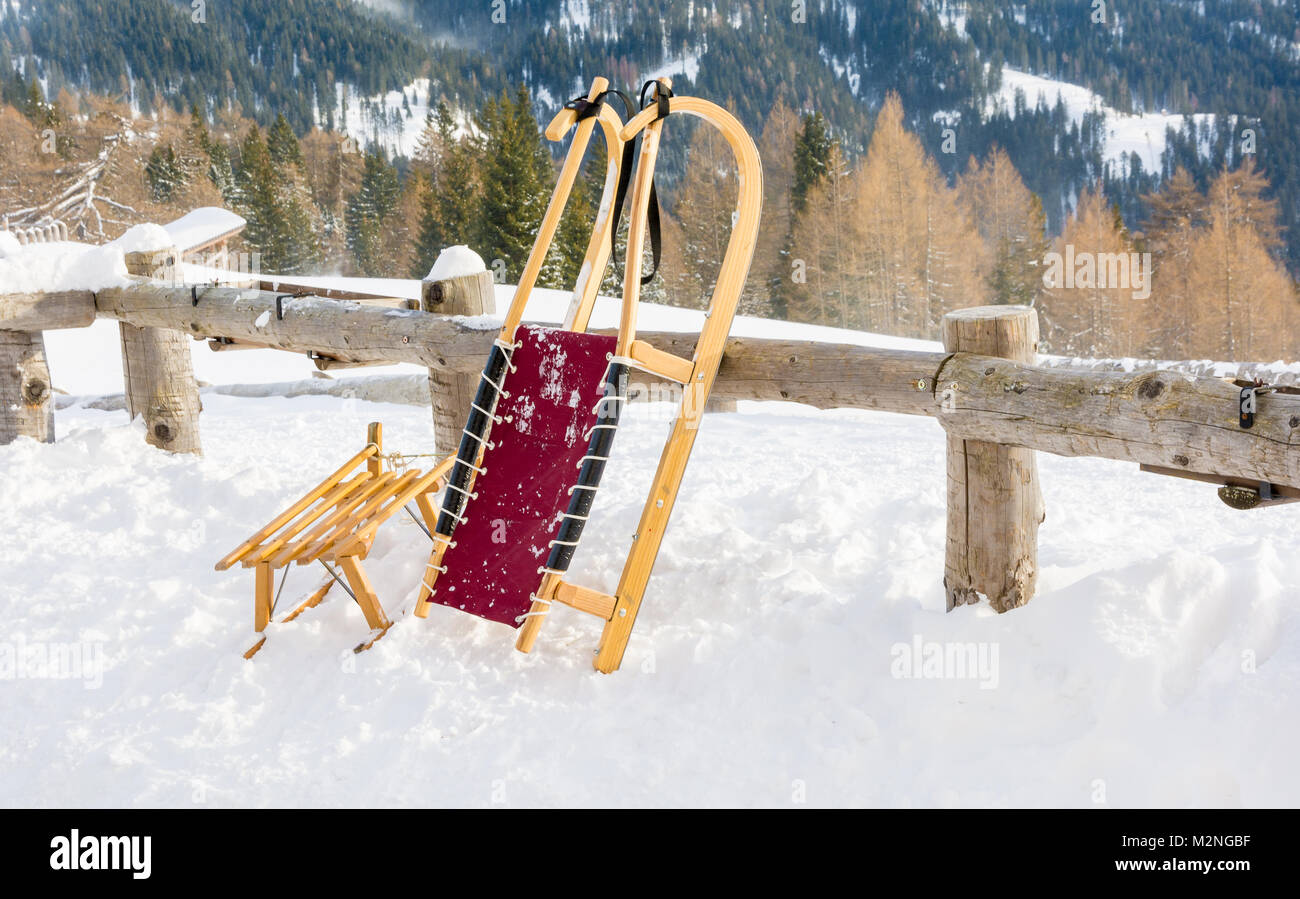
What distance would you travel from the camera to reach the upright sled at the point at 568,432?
325cm

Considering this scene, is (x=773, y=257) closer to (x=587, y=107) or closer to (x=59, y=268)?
(x=59, y=268)

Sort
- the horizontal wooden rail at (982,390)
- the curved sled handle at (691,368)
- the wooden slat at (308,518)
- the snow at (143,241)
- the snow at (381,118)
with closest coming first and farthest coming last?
the horizontal wooden rail at (982,390)
the curved sled handle at (691,368)
the wooden slat at (308,518)
the snow at (143,241)
the snow at (381,118)

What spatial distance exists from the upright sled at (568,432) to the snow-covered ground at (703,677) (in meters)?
0.20

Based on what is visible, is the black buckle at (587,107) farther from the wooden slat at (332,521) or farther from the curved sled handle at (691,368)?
the wooden slat at (332,521)

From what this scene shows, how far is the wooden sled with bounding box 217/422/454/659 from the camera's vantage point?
10.8 feet

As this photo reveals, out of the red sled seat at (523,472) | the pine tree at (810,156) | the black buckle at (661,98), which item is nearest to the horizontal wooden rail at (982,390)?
the red sled seat at (523,472)

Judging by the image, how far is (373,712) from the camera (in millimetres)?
3049

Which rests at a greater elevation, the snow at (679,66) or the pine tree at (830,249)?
the snow at (679,66)

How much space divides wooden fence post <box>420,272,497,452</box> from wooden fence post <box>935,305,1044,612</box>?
2.21 metres

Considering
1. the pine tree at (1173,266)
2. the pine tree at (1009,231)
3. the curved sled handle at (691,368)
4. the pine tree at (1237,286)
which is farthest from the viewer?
the pine tree at (1009,231)

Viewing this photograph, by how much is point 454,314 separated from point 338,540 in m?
1.59
